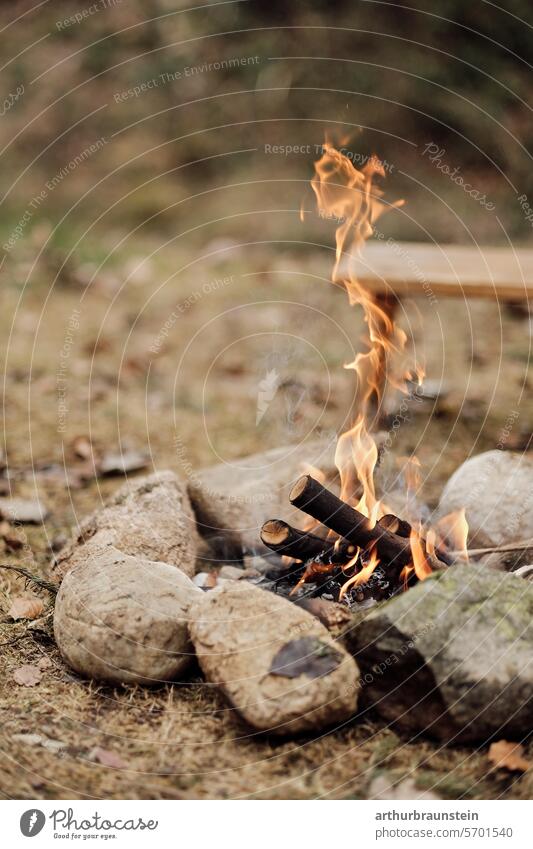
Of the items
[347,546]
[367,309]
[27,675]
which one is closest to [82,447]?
[367,309]

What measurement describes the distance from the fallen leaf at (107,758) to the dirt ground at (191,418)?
1 centimetres

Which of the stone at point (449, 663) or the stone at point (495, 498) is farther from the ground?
the stone at point (495, 498)

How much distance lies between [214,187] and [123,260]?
1380 millimetres

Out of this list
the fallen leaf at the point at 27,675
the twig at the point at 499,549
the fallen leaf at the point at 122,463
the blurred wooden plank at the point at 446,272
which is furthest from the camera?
the fallen leaf at the point at 122,463

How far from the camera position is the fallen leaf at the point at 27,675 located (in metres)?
2.57

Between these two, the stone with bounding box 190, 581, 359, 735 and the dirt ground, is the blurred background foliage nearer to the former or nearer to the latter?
the dirt ground

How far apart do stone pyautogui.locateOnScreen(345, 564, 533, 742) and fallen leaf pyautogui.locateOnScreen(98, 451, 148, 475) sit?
85.1 inches

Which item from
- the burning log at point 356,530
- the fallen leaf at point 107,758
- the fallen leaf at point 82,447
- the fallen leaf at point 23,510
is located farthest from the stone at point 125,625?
the fallen leaf at point 82,447

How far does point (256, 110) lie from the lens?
25.0 feet

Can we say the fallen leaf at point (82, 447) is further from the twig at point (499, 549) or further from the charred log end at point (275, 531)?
the twig at point (499, 549)

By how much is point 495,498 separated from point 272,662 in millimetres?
1288

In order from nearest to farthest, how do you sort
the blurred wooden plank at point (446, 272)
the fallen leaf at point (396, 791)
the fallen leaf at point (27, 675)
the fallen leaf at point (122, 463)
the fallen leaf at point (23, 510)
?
the fallen leaf at point (396, 791) → the fallen leaf at point (27, 675) → the fallen leaf at point (23, 510) → the blurred wooden plank at point (446, 272) → the fallen leaf at point (122, 463)

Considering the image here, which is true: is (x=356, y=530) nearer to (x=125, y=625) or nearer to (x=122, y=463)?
(x=125, y=625)

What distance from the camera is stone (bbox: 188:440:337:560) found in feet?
10.5
